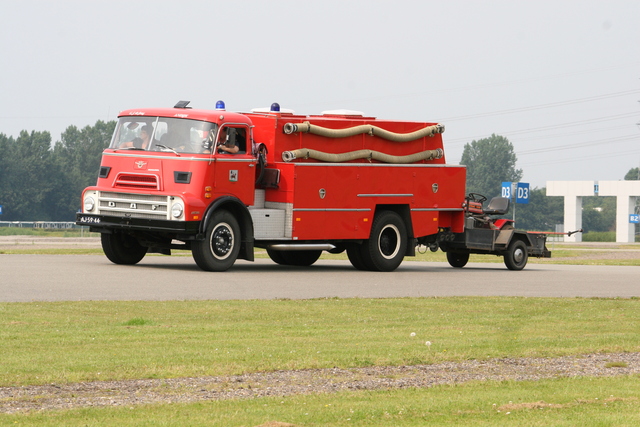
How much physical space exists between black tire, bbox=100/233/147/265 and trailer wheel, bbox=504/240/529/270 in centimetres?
911

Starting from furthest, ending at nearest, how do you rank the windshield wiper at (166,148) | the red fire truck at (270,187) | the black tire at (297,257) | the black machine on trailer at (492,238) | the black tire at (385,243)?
the black machine on trailer at (492,238), the black tire at (297,257), the black tire at (385,243), the windshield wiper at (166,148), the red fire truck at (270,187)

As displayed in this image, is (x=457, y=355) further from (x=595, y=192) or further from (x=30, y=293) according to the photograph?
(x=595, y=192)

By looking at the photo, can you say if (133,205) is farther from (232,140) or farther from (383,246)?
(383,246)

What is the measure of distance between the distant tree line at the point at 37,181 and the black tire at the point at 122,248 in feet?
331

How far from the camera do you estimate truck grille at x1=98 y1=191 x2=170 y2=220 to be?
20.6 metres

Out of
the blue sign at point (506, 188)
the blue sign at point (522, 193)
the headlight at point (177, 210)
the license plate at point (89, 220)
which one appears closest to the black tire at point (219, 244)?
the headlight at point (177, 210)

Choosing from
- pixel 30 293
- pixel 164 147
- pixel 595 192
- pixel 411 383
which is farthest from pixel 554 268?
pixel 595 192

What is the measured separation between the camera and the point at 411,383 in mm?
9445

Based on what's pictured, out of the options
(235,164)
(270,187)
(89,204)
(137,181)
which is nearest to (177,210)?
(137,181)

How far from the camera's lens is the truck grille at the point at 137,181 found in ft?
68.3

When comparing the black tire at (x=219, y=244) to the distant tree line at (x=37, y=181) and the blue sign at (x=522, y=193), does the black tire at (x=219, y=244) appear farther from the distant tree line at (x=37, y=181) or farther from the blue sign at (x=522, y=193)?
the distant tree line at (x=37, y=181)

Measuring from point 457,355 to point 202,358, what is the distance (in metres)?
2.61

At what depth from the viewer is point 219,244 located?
69.4 feet

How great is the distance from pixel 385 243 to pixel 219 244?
4558 mm
